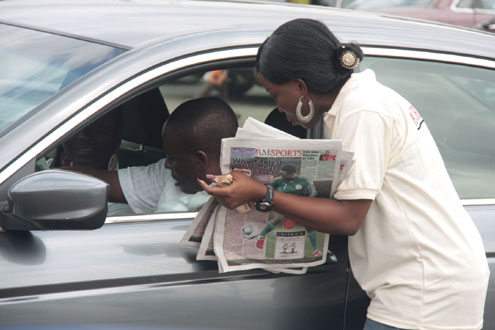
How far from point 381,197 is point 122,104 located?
84cm

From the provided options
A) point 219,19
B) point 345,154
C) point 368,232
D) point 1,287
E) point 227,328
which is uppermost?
point 219,19

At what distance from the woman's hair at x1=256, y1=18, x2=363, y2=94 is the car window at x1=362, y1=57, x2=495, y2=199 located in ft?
1.73

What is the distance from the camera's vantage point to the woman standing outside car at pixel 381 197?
2.16 meters

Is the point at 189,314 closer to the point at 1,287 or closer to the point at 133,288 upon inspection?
the point at 133,288

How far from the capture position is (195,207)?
2.58 metres

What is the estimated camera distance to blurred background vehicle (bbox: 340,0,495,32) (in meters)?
9.82

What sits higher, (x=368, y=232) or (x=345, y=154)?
(x=345, y=154)

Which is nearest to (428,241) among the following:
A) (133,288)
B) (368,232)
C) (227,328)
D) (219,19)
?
(368,232)

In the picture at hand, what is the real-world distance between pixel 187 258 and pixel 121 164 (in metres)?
1.28

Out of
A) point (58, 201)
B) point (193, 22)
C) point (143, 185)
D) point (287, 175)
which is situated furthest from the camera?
point (143, 185)

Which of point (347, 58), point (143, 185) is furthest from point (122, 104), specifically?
point (347, 58)

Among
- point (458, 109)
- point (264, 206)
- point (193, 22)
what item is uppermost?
point (193, 22)

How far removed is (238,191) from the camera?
2.13 m

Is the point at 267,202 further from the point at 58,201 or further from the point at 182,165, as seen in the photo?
the point at 182,165
